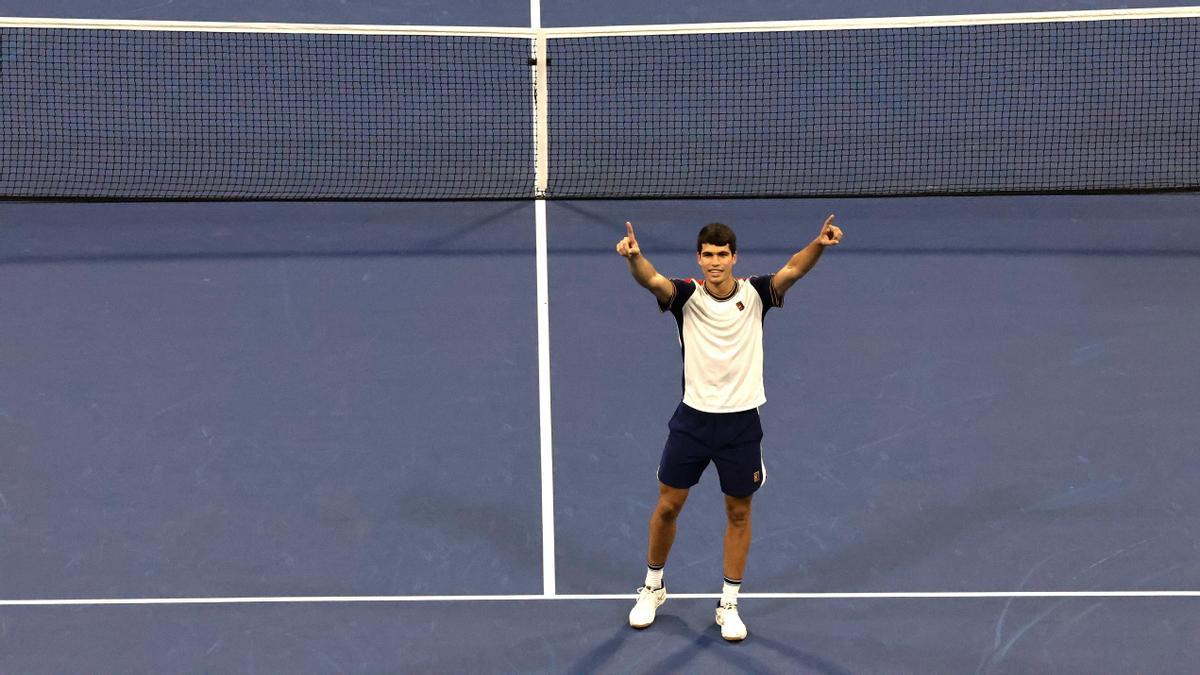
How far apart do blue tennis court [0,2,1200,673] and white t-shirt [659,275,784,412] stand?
130 cm

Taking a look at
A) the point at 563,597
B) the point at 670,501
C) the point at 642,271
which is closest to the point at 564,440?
the point at 563,597

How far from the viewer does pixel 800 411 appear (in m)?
9.46

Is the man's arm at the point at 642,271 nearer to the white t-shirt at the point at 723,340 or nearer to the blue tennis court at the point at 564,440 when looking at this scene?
the white t-shirt at the point at 723,340

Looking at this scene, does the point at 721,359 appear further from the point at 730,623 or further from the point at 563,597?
the point at 563,597

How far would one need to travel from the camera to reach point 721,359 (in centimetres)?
736

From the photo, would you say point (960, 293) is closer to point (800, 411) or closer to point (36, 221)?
point (800, 411)

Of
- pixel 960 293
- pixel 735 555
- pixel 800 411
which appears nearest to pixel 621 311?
pixel 800 411

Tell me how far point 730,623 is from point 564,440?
188 centimetres

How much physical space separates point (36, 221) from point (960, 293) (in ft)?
21.0

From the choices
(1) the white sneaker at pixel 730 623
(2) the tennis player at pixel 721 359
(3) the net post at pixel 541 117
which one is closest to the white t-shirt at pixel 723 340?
(2) the tennis player at pixel 721 359

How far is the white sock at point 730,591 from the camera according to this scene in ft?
25.6

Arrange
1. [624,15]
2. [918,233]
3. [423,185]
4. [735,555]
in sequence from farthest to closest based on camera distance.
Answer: [624,15] < [423,185] < [918,233] < [735,555]

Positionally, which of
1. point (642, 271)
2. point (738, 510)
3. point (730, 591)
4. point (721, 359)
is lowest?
point (730, 591)

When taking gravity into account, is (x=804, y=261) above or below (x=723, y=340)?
above
